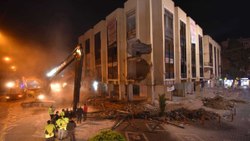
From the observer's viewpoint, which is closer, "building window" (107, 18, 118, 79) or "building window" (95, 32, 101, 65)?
"building window" (107, 18, 118, 79)

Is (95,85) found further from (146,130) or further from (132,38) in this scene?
(146,130)

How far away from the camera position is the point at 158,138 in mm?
13406

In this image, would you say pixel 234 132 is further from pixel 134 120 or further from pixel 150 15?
pixel 150 15

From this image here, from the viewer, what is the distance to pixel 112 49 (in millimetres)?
36188

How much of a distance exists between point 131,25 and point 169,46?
23.2 feet

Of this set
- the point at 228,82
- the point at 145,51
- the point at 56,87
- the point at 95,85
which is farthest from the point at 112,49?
the point at 228,82

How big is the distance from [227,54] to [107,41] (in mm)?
52466

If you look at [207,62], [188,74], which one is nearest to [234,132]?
[188,74]

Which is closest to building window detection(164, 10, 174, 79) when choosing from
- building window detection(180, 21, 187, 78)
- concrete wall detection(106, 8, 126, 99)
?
building window detection(180, 21, 187, 78)

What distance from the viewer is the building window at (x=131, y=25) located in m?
30.0

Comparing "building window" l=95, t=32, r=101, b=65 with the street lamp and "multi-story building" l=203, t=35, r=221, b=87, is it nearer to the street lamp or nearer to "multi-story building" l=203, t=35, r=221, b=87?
the street lamp

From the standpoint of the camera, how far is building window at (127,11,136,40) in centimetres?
2997

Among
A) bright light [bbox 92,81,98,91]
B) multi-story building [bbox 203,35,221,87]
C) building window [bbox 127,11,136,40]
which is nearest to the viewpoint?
building window [bbox 127,11,136,40]

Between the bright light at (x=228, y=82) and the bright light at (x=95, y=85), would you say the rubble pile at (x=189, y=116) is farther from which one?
the bright light at (x=228, y=82)
